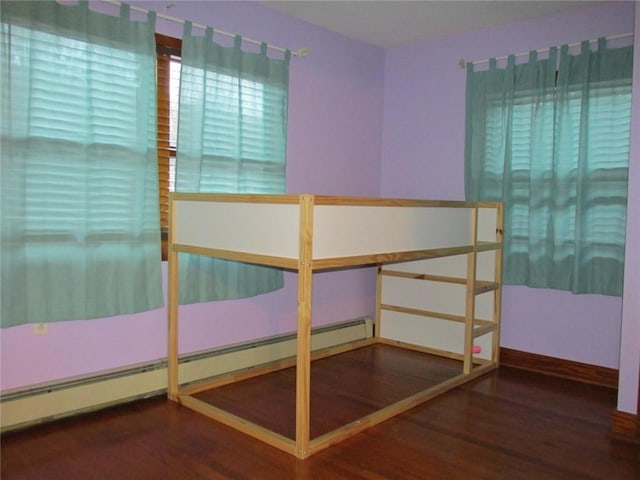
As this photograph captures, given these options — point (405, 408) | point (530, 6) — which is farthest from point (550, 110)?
point (405, 408)

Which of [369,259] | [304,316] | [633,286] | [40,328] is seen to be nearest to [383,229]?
[369,259]

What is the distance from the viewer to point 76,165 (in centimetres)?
248

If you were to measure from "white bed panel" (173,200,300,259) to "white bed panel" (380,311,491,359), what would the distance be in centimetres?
183

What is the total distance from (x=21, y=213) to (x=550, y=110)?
2.92 m

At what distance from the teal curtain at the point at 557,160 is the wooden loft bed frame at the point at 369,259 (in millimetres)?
200

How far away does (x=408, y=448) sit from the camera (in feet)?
7.58

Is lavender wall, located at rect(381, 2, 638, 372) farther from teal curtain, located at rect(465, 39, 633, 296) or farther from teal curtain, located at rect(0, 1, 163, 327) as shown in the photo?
teal curtain, located at rect(0, 1, 163, 327)

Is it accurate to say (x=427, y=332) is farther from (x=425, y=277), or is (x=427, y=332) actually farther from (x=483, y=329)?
(x=483, y=329)

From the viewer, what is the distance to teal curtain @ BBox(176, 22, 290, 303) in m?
2.90

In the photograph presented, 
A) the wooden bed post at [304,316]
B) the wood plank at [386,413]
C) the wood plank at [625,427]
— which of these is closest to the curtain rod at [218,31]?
the wooden bed post at [304,316]

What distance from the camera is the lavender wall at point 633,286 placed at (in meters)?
2.42

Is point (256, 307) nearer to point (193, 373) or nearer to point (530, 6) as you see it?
point (193, 373)

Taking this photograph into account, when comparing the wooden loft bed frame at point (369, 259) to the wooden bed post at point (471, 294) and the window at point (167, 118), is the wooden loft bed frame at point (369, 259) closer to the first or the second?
the wooden bed post at point (471, 294)

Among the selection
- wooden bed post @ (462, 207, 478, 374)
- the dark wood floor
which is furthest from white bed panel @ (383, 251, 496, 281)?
the dark wood floor
